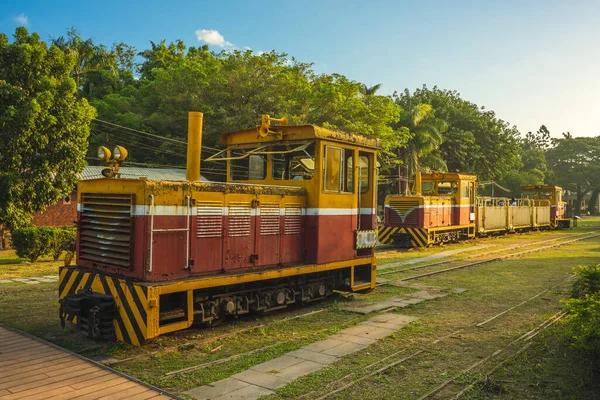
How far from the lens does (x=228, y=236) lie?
694 cm

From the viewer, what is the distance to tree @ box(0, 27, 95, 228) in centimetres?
1361

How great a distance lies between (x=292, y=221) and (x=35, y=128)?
397 inches

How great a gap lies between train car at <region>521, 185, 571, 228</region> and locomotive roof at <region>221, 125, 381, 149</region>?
28.4m

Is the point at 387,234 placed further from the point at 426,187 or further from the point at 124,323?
the point at 124,323

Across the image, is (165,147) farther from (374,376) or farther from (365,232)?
(374,376)

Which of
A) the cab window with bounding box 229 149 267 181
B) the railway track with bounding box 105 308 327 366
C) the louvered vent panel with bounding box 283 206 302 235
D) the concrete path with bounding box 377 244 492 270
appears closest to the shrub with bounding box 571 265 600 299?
the railway track with bounding box 105 308 327 366

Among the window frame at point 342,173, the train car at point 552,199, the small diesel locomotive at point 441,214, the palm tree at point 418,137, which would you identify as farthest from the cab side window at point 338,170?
the train car at point 552,199

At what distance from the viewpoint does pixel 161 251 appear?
6.11m

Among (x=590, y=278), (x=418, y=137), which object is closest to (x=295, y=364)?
(x=590, y=278)

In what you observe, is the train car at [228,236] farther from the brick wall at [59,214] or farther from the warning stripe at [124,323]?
the brick wall at [59,214]

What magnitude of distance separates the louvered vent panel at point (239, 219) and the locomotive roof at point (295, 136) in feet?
4.92

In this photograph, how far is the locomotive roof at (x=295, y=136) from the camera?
7.80 meters

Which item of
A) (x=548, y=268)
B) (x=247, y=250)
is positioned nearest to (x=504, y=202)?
(x=548, y=268)

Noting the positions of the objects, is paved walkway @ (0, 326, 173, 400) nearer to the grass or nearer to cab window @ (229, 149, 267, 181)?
the grass
